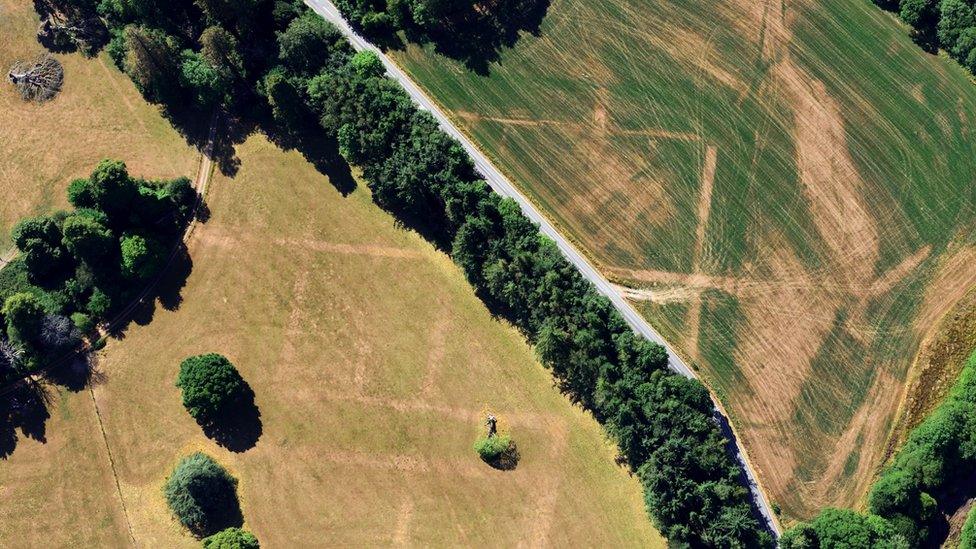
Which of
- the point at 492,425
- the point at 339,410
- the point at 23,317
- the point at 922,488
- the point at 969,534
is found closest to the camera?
the point at 969,534

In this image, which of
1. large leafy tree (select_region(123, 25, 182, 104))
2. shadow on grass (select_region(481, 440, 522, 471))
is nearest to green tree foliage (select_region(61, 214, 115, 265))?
large leafy tree (select_region(123, 25, 182, 104))

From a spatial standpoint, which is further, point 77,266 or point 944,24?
point 944,24

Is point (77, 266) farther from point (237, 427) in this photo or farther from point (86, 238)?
point (237, 427)

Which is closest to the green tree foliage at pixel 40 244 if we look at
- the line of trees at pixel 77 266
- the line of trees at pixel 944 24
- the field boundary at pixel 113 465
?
the line of trees at pixel 77 266

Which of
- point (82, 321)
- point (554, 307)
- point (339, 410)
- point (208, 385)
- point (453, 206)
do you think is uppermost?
point (453, 206)

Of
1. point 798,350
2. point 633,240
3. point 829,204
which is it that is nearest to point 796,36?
point 829,204

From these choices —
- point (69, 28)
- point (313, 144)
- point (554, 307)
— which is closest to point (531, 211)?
point (554, 307)

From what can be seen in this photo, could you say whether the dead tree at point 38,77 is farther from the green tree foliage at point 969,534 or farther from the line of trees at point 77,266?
the green tree foliage at point 969,534
